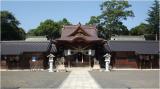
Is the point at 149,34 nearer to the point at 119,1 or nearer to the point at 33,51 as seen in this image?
the point at 119,1

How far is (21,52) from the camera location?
4250cm

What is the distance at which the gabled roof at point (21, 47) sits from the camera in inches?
1683

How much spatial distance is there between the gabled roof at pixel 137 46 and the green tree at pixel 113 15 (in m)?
17.7

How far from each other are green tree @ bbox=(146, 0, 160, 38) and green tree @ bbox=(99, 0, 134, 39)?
5422 millimetres

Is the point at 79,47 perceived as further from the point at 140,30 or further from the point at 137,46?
the point at 140,30

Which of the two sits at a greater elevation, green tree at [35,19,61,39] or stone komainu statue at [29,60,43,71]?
green tree at [35,19,61,39]

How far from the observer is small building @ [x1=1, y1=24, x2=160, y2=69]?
4288 centimetres

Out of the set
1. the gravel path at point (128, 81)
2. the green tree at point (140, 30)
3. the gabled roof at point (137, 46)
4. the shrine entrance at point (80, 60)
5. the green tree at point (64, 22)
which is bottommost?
Answer: the gravel path at point (128, 81)

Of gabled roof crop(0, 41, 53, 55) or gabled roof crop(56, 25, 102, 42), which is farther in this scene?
gabled roof crop(56, 25, 102, 42)

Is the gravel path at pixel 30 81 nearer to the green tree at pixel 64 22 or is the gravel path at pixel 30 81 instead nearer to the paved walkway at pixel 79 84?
the paved walkway at pixel 79 84

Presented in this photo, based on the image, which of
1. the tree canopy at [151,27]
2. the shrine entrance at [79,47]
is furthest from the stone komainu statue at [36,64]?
the tree canopy at [151,27]

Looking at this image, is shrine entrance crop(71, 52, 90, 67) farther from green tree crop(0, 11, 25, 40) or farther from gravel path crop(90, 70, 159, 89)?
green tree crop(0, 11, 25, 40)

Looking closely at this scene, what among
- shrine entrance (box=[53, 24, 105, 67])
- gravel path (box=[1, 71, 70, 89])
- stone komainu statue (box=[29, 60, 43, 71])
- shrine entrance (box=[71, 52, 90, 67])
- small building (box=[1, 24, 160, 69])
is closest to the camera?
gravel path (box=[1, 71, 70, 89])

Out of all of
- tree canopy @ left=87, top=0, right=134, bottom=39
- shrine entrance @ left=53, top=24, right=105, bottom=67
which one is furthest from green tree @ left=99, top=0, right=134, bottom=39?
shrine entrance @ left=53, top=24, right=105, bottom=67
